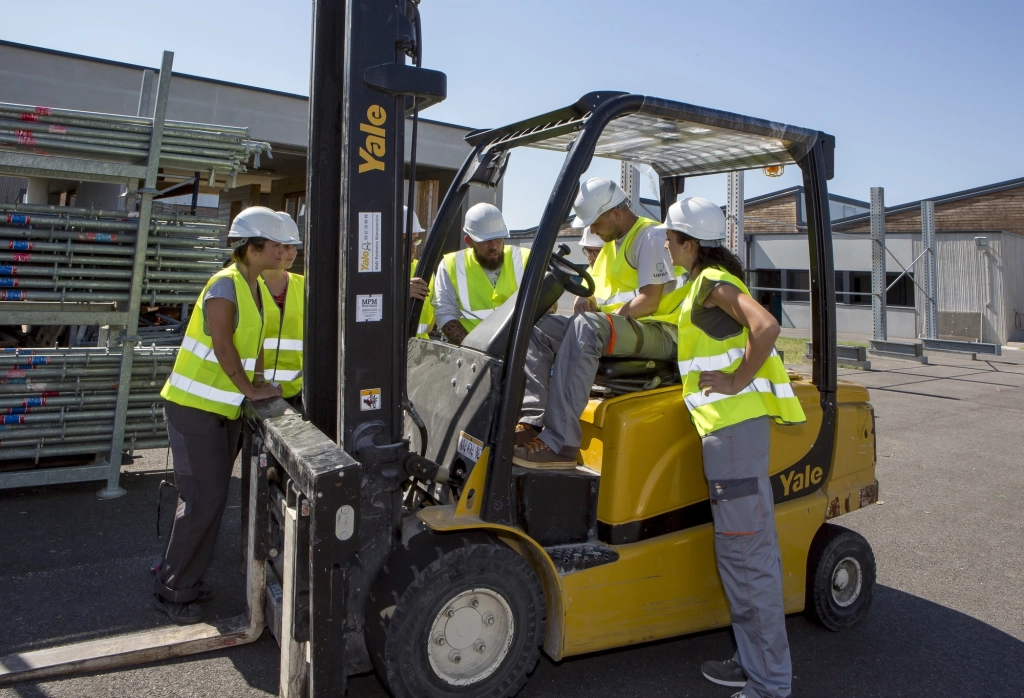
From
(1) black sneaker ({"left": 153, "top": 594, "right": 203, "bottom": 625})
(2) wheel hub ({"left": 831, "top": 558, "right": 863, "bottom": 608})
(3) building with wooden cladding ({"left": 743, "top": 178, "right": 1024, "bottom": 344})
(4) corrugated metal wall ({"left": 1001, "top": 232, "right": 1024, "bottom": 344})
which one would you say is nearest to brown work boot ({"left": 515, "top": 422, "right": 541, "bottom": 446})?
(2) wheel hub ({"left": 831, "top": 558, "right": 863, "bottom": 608})

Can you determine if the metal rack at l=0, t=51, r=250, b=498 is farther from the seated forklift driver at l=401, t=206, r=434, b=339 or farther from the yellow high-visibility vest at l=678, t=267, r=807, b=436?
the yellow high-visibility vest at l=678, t=267, r=807, b=436

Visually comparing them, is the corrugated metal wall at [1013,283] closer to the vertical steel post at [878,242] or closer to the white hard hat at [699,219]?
the vertical steel post at [878,242]

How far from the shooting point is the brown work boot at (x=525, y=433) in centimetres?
347

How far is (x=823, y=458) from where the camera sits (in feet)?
13.4

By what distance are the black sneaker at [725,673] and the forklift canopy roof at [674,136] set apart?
235cm

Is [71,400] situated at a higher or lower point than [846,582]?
higher

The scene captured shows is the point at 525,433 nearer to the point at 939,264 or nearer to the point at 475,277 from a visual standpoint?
the point at 475,277

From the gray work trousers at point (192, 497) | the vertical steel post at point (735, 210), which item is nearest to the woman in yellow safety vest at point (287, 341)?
the gray work trousers at point (192, 497)

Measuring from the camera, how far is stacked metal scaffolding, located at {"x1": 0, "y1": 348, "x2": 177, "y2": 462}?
18.8 ft

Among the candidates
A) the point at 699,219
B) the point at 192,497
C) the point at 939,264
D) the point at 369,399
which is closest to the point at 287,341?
the point at 192,497

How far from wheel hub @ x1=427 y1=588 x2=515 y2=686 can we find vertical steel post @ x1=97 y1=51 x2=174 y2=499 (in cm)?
396

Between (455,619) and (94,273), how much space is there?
4293 millimetres

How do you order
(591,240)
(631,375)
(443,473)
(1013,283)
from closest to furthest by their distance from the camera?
(443,473) < (631,375) < (591,240) < (1013,283)

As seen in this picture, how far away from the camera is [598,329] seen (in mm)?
3418
